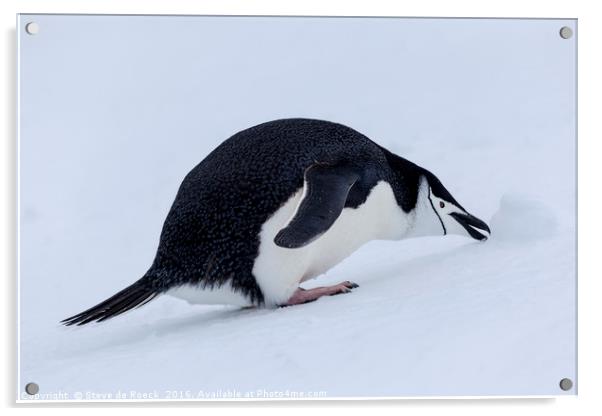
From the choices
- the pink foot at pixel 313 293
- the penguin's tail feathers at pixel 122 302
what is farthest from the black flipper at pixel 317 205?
the penguin's tail feathers at pixel 122 302

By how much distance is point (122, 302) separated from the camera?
2492mm

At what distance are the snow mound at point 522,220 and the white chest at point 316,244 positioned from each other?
283 millimetres

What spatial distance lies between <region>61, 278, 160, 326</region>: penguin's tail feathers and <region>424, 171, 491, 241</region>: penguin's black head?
0.80 m

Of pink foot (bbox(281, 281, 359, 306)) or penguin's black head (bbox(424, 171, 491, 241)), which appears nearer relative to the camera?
pink foot (bbox(281, 281, 359, 306))

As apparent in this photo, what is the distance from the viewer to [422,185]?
2760mm

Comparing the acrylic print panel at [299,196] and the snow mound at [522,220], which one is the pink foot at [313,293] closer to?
the acrylic print panel at [299,196]

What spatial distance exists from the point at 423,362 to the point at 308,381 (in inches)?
10.8

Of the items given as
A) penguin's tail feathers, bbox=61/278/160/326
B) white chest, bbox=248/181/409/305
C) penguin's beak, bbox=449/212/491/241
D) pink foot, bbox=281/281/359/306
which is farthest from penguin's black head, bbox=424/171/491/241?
penguin's tail feathers, bbox=61/278/160/326

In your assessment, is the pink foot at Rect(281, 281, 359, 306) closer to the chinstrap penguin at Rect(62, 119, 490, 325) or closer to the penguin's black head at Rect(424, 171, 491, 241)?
the chinstrap penguin at Rect(62, 119, 490, 325)

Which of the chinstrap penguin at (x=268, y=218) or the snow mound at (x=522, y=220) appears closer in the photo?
the chinstrap penguin at (x=268, y=218)

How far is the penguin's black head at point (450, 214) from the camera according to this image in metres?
2.77

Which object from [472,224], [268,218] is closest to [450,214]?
[472,224]

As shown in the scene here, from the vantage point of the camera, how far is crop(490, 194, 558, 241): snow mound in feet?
8.63

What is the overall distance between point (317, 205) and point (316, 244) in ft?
0.49
